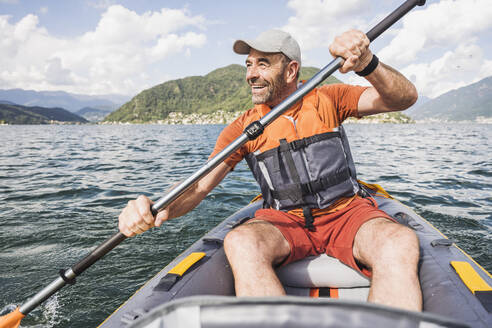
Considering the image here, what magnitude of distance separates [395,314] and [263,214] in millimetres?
1842

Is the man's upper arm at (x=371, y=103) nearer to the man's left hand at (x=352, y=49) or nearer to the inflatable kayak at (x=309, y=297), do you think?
the man's left hand at (x=352, y=49)

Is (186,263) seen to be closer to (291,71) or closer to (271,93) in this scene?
(271,93)

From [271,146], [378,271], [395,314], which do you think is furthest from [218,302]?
[271,146]

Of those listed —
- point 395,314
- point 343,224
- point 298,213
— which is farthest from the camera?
point 298,213

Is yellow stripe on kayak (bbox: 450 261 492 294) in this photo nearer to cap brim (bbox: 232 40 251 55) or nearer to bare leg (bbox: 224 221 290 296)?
bare leg (bbox: 224 221 290 296)

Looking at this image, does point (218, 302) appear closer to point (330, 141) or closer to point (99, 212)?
point (330, 141)

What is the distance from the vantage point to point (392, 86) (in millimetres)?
2400

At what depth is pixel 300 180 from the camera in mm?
2615

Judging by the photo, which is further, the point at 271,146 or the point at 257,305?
the point at 271,146

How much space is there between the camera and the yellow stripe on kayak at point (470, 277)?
194 centimetres

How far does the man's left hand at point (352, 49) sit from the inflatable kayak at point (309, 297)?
1641 millimetres

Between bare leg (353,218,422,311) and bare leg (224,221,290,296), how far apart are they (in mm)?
608

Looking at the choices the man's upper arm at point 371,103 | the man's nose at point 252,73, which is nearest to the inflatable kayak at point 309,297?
the man's upper arm at point 371,103

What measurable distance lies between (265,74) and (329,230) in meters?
1.58
